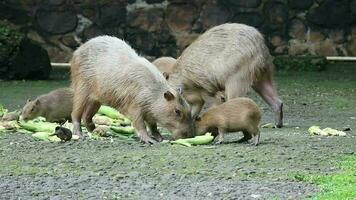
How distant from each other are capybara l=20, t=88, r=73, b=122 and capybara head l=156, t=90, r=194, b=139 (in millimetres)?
2131

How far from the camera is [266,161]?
23.3ft

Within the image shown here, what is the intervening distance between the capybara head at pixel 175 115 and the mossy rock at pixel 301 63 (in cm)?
888

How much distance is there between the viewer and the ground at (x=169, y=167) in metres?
5.96

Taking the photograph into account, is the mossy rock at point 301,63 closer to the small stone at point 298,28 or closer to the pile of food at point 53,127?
the small stone at point 298,28

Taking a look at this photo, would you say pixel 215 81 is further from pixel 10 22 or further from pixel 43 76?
pixel 10 22

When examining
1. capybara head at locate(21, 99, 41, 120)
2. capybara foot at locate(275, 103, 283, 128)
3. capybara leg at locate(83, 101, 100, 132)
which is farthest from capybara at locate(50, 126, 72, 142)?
capybara foot at locate(275, 103, 283, 128)

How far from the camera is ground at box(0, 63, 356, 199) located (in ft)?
19.5

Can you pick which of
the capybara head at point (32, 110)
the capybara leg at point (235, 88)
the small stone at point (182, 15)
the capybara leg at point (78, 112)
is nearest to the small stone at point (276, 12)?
the small stone at point (182, 15)

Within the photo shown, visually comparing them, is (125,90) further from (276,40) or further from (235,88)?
(276,40)

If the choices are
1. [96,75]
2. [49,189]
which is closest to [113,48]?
[96,75]

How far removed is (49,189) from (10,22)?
11.6 metres

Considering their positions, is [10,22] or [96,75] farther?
[10,22]

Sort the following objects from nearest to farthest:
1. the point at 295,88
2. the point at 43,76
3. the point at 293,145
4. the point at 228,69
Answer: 1. the point at 293,145
2. the point at 228,69
3. the point at 295,88
4. the point at 43,76

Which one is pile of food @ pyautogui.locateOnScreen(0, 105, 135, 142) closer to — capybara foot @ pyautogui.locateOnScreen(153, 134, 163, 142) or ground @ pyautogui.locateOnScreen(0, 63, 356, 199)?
ground @ pyautogui.locateOnScreen(0, 63, 356, 199)
